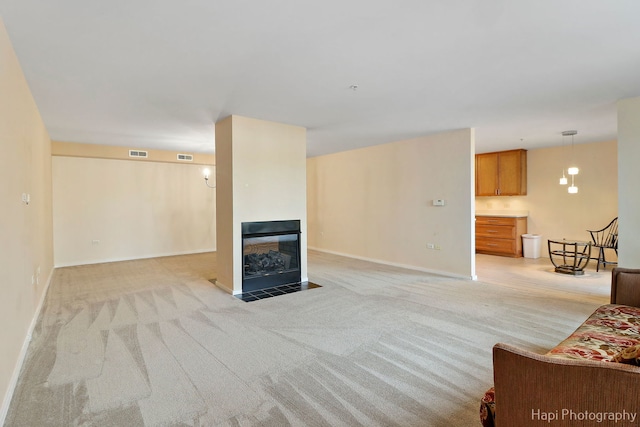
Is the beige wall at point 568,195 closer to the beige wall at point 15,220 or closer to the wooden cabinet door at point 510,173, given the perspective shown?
the wooden cabinet door at point 510,173

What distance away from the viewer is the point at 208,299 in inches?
171

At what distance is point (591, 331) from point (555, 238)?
6363mm

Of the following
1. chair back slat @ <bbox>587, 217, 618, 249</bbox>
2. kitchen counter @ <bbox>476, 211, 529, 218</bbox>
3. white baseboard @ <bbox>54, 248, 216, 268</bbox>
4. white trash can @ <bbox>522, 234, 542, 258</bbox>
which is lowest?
white baseboard @ <bbox>54, 248, 216, 268</bbox>

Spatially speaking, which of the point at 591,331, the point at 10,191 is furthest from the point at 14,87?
the point at 591,331

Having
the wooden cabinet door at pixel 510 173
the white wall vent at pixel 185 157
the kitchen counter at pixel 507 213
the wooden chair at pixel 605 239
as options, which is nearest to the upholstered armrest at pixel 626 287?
the wooden chair at pixel 605 239

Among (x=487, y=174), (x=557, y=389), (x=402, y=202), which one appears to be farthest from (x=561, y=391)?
(x=487, y=174)

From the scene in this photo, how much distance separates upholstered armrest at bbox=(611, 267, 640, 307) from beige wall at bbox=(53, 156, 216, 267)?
314 inches

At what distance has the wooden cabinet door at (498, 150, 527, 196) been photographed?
25.0 ft

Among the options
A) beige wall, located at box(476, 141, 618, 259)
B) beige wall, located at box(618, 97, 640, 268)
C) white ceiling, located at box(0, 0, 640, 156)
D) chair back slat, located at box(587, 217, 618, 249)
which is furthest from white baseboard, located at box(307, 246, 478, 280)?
beige wall, located at box(476, 141, 618, 259)

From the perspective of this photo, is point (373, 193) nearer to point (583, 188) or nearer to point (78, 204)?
point (583, 188)

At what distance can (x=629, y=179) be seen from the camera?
3875mm

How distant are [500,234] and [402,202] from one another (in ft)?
10.1

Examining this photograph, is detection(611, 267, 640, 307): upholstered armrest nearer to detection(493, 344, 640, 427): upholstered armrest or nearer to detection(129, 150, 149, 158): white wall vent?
detection(493, 344, 640, 427): upholstered armrest

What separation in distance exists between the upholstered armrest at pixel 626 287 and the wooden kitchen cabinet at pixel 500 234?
203 inches
